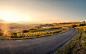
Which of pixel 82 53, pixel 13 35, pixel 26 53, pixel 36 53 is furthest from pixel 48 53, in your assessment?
pixel 13 35

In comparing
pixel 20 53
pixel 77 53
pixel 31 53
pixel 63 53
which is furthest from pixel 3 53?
pixel 77 53

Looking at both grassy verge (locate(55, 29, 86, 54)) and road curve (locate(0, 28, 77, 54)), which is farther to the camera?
grassy verge (locate(55, 29, 86, 54))

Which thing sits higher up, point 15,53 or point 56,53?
point 15,53

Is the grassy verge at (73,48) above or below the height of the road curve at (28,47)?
below

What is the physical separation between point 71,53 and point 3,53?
6479mm

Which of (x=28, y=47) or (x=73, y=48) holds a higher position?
(x=28, y=47)

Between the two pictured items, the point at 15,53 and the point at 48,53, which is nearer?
the point at 15,53

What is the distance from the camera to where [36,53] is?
4.48 m

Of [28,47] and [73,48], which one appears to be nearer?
[28,47]

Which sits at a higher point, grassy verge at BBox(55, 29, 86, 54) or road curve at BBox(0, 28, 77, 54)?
road curve at BBox(0, 28, 77, 54)

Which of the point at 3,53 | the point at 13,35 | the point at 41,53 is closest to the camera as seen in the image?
the point at 3,53

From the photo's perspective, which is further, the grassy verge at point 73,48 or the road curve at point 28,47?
the grassy verge at point 73,48

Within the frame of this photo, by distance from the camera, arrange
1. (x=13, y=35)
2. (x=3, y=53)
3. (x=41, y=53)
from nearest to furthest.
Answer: (x=3, y=53), (x=41, y=53), (x=13, y=35)

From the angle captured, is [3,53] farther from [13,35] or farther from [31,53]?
[13,35]
